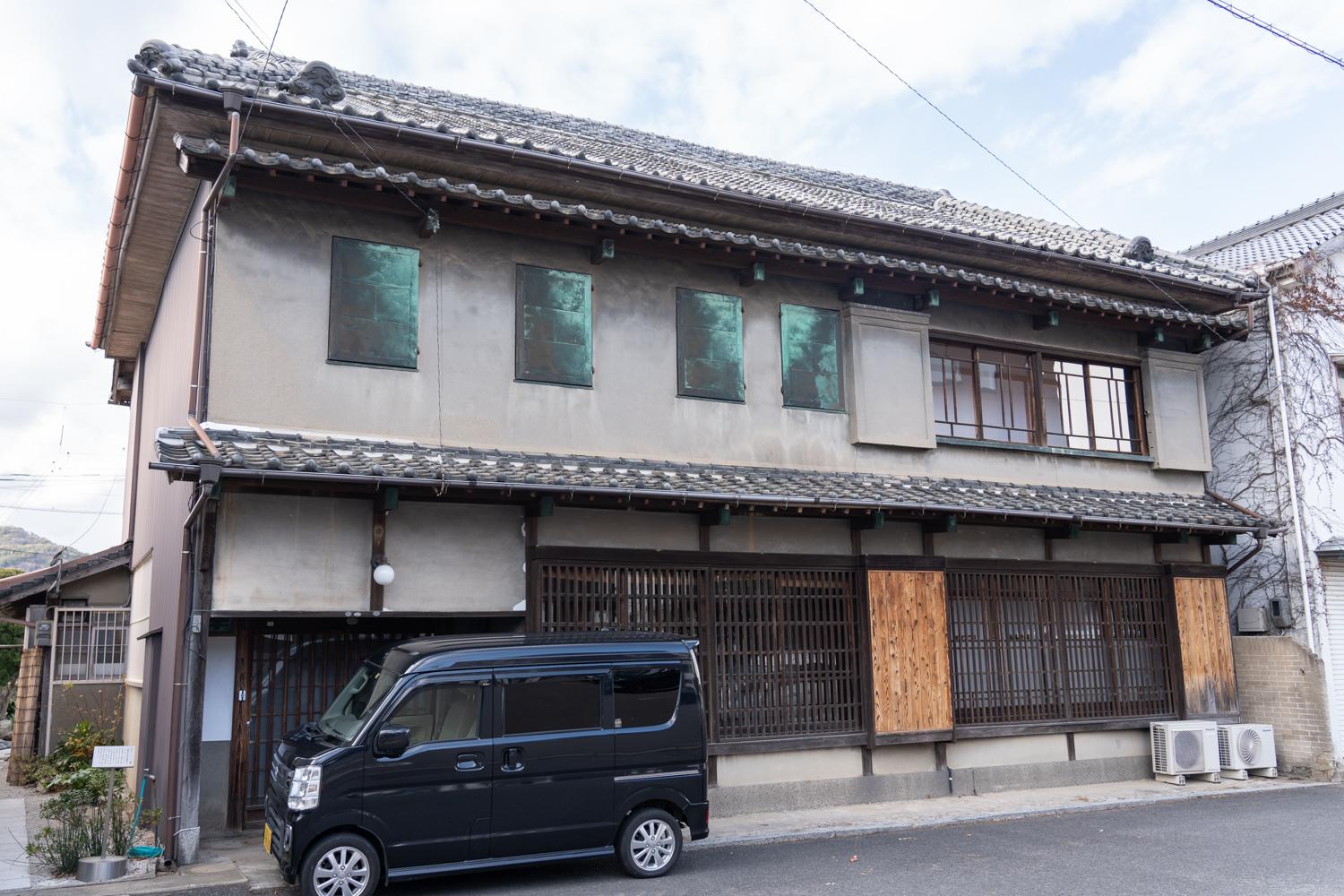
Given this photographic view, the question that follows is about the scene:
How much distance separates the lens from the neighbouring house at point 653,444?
9.54 meters

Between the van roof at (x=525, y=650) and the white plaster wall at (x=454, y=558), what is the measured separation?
45.2 inches

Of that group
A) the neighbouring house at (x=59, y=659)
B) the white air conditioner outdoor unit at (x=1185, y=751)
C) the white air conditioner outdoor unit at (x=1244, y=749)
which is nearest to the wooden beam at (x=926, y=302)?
the white air conditioner outdoor unit at (x=1185, y=751)

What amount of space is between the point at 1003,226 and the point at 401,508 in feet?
38.1

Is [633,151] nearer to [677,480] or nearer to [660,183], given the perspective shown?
[660,183]

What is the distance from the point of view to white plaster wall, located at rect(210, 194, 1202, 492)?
9.77 metres

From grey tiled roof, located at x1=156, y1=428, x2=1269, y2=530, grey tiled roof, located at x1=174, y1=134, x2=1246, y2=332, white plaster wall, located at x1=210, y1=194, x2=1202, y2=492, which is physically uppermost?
grey tiled roof, located at x1=174, y1=134, x2=1246, y2=332

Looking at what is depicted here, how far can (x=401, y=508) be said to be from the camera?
9.82 m

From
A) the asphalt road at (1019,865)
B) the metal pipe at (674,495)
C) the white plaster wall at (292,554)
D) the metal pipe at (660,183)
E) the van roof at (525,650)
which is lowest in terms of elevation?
the asphalt road at (1019,865)

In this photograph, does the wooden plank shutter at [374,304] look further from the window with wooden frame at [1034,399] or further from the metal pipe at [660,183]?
the window with wooden frame at [1034,399]

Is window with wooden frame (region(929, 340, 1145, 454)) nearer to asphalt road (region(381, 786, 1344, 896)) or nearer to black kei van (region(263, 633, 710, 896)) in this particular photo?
asphalt road (region(381, 786, 1344, 896))

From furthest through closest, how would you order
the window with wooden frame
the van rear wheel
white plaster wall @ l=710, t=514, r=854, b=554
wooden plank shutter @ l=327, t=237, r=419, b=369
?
the window with wooden frame
white plaster wall @ l=710, t=514, r=854, b=554
wooden plank shutter @ l=327, t=237, r=419, b=369
the van rear wheel

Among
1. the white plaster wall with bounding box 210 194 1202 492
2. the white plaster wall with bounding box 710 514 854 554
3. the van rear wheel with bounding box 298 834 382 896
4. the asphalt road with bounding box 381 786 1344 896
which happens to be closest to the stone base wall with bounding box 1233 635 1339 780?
the asphalt road with bounding box 381 786 1344 896

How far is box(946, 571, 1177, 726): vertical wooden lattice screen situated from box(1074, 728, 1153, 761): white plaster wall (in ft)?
0.83

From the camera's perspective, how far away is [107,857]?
8.29 m
